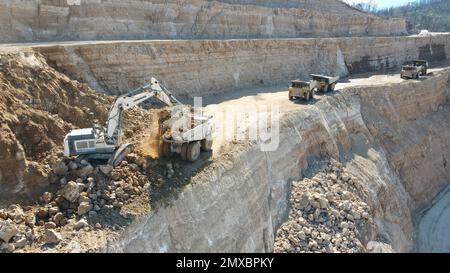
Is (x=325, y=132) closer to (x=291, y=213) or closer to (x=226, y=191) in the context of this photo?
(x=291, y=213)

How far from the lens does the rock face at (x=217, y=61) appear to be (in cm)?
1811

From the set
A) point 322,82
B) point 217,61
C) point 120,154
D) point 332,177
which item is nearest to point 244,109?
point 332,177

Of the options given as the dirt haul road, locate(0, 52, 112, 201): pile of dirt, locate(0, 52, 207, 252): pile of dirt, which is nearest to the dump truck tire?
locate(0, 52, 207, 252): pile of dirt

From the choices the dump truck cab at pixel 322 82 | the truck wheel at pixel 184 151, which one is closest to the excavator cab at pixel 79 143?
the truck wheel at pixel 184 151

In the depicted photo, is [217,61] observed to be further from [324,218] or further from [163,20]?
[324,218]

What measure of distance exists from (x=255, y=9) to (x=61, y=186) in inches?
1013

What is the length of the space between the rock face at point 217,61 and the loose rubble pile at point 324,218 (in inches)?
341

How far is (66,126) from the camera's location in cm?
1335

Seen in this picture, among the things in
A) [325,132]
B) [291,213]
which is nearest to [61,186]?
[291,213]

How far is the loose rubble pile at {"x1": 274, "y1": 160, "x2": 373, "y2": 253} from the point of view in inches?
562

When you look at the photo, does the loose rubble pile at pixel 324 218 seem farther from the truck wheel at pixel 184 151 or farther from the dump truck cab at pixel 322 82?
the dump truck cab at pixel 322 82

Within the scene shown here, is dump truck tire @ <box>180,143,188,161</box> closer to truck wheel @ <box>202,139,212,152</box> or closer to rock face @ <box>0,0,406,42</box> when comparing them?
truck wheel @ <box>202,139,212,152</box>

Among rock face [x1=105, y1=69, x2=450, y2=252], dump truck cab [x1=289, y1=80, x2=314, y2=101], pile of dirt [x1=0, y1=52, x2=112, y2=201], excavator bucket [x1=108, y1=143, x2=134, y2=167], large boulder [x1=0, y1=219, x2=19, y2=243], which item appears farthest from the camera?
dump truck cab [x1=289, y1=80, x2=314, y2=101]

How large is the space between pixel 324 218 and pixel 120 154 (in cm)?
775
